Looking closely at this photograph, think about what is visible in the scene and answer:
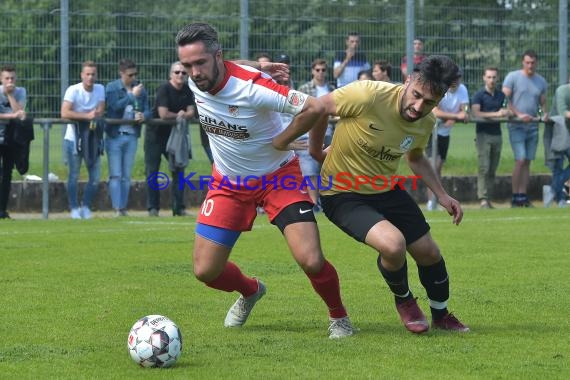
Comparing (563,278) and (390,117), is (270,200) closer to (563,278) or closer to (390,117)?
(390,117)

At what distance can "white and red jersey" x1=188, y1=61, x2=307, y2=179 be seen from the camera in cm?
769

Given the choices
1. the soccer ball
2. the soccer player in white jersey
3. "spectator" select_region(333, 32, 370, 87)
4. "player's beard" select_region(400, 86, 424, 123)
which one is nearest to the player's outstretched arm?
the soccer player in white jersey

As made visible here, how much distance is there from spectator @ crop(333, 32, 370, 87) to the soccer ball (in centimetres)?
1136

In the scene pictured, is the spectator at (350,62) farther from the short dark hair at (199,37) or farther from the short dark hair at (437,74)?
the short dark hair at (437,74)

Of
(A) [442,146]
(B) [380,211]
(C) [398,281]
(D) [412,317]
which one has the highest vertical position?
(A) [442,146]

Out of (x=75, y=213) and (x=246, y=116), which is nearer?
(x=246, y=116)

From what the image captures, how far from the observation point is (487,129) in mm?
18078

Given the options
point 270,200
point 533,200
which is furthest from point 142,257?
point 533,200

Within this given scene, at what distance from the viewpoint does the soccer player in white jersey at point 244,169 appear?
301 inches

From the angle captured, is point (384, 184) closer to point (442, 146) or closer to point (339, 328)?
A: point (339, 328)

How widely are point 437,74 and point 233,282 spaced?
2070 mm

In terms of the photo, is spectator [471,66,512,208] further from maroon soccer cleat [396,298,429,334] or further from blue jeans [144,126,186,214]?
maroon soccer cleat [396,298,429,334]

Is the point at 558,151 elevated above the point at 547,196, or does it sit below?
above

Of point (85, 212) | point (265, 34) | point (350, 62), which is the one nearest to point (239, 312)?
point (85, 212)
